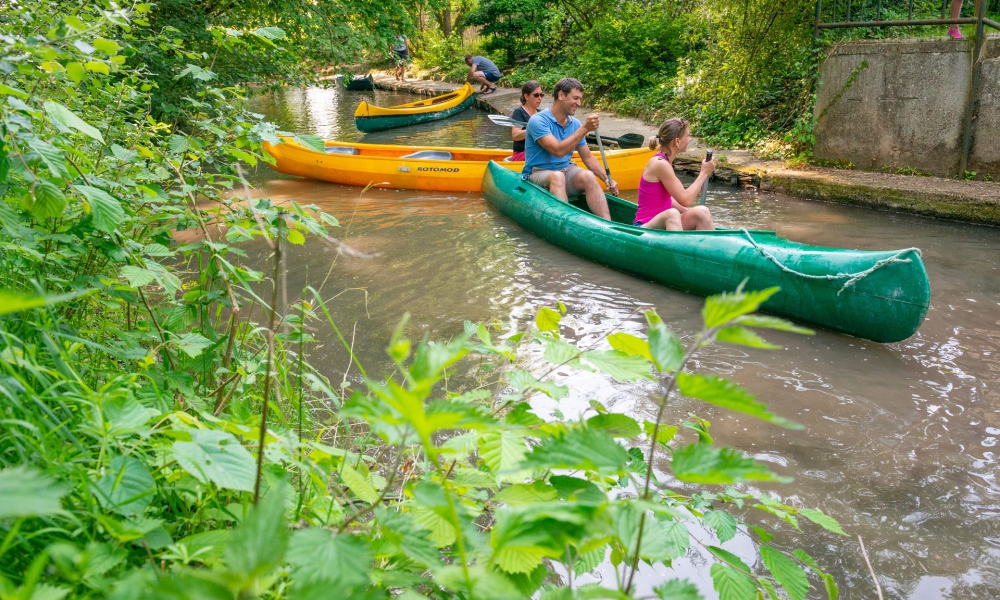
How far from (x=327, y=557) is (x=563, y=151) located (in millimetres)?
6135

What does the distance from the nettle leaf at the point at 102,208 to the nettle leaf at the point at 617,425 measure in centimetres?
140

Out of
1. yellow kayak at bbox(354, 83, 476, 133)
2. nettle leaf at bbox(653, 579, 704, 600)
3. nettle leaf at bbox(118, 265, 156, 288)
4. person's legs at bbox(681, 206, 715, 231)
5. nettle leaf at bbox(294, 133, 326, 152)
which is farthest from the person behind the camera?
yellow kayak at bbox(354, 83, 476, 133)

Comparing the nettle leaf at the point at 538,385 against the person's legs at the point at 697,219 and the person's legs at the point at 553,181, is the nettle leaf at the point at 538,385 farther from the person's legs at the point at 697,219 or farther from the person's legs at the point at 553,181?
the person's legs at the point at 553,181

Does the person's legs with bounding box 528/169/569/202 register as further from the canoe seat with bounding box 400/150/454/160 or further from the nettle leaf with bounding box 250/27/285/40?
the nettle leaf with bounding box 250/27/285/40

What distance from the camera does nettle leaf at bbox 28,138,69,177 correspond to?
5.50 feet

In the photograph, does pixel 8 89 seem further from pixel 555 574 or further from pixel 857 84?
pixel 857 84

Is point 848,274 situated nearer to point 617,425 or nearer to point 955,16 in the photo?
point 617,425

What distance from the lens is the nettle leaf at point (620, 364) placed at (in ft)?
4.42

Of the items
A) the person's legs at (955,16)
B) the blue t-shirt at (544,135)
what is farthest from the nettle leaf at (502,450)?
the person's legs at (955,16)

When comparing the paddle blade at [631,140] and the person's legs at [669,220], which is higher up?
the paddle blade at [631,140]

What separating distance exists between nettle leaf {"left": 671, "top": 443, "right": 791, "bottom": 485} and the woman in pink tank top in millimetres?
4489

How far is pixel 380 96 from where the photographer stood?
24.7 m

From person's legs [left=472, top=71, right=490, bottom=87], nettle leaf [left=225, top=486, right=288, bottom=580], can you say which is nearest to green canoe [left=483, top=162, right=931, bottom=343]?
nettle leaf [left=225, top=486, right=288, bottom=580]

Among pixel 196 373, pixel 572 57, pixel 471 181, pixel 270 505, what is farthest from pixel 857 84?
pixel 572 57
